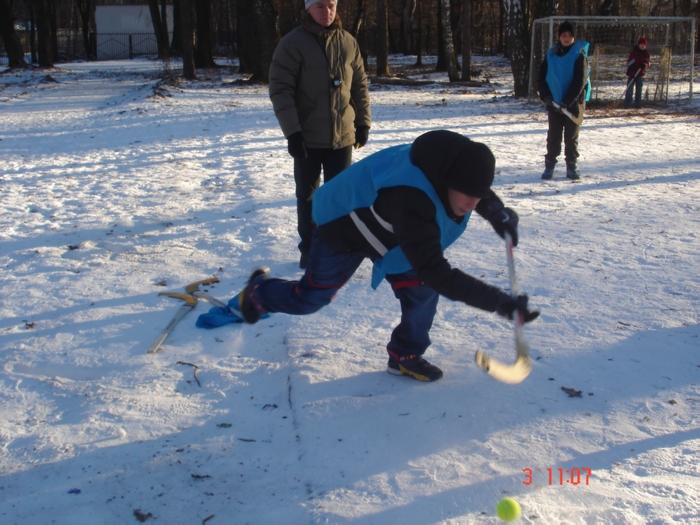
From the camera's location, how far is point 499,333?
354 centimetres

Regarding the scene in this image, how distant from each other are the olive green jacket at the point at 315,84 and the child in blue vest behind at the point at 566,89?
3437 mm

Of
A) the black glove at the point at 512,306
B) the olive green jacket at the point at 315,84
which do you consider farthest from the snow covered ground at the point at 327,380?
the olive green jacket at the point at 315,84

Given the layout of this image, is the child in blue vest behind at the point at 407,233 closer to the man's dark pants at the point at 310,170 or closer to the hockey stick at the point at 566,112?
the man's dark pants at the point at 310,170

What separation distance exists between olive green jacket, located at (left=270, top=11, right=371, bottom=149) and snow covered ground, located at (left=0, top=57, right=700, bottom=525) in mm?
1017

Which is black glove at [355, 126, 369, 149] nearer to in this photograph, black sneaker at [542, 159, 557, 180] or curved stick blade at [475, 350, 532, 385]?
curved stick blade at [475, 350, 532, 385]

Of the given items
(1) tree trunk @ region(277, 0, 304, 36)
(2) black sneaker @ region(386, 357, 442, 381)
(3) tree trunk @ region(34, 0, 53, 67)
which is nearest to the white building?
(3) tree trunk @ region(34, 0, 53, 67)

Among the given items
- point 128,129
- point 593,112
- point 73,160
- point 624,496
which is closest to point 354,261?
point 624,496

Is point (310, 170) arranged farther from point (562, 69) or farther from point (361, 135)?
point (562, 69)

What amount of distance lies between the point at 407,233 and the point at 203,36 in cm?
2855

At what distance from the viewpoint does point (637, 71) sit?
44.9 feet

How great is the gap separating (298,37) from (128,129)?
26.0 feet

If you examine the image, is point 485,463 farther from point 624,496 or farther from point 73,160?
point 73,160
